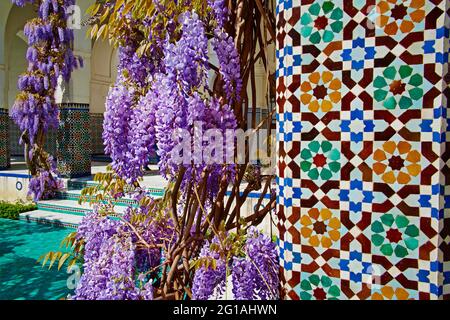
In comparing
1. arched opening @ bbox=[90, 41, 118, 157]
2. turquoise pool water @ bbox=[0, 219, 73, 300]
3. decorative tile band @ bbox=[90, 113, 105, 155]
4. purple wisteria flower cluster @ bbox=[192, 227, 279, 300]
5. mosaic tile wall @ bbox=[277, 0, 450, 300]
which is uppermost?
arched opening @ bbox=[90, 41, 118, 157]

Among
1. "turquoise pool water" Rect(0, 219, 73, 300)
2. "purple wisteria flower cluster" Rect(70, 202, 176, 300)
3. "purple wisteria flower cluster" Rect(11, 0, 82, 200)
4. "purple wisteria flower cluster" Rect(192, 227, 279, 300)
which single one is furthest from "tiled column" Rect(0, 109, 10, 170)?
"purple wisteria flower cluster" Rect(192, 227, 279, 300)

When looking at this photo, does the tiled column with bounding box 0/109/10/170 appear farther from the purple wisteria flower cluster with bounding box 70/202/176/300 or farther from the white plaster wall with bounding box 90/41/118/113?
the purple wisteria flower cluster with bounding box 70/202/176/300

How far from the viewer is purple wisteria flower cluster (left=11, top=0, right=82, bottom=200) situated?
6.05 metres

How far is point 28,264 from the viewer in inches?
151

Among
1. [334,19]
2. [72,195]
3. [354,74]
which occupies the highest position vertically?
[334,19]

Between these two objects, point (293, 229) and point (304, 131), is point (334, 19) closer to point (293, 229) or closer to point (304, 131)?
point (304, 131)

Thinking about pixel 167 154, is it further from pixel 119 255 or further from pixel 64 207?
pixel 64 207

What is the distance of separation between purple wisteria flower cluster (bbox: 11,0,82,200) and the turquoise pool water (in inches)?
49.4

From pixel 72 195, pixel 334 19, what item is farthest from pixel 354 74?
pixel 72 195

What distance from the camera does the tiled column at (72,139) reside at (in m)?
7.14

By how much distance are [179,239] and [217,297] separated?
0.19 meters

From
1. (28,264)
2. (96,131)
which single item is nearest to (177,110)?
(28,264)

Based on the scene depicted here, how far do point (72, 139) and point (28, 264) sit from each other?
371cm
